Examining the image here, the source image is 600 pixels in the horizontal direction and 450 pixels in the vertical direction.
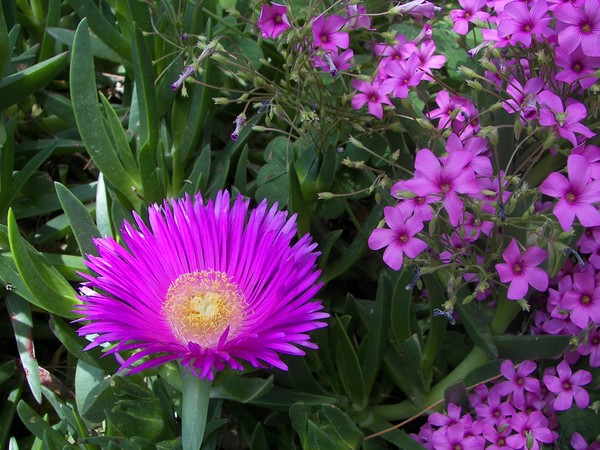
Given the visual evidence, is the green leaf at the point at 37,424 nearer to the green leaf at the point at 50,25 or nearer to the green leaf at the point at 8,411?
the green leaf at the point at 8,411

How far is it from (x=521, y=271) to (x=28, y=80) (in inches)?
27.6

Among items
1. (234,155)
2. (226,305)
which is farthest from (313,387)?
(234,155)

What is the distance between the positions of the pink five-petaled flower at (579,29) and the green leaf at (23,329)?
2.48 feet

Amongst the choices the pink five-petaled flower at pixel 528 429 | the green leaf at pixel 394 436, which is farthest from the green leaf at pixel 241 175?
the pink five-petaled flower at pixel 528 429

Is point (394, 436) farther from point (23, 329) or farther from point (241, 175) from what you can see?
point (23, 329)

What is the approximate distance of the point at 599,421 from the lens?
3.17 feet

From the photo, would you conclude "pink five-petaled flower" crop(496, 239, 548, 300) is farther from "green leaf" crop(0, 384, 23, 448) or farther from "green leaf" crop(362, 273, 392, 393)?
"green leaf" crop(0, 384, 23, 448)

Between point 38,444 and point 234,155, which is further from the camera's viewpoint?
point 234,155

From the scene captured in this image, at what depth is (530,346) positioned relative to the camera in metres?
0.93

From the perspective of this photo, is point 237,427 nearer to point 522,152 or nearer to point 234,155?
point 234,155

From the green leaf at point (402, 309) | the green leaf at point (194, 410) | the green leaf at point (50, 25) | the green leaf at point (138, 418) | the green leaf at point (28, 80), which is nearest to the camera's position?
the green leaf at point (194, 410)

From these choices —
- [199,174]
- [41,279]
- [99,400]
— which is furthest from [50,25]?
[99,400]

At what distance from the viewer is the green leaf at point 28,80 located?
107 centimetres

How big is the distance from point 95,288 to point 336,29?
42 cm
